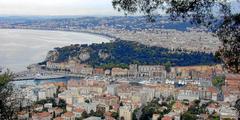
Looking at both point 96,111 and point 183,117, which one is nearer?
point 183,117

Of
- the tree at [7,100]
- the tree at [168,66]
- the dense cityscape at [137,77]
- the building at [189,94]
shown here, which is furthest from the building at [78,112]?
the tree at [168,66]

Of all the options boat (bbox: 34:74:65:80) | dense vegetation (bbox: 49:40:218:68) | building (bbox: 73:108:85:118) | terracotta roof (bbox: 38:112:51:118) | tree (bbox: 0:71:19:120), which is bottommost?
boat (bbox: 34:74:65:80)

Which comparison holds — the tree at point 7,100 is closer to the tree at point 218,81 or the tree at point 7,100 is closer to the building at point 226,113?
the building at point 226,113

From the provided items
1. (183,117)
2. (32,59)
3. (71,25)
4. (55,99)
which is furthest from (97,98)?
(71,25)

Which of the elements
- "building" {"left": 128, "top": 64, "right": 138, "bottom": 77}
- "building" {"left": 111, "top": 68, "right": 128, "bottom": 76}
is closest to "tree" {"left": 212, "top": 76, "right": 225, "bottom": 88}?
"building" {"left": 128, "top": 64, "right": 138, "bottom": 77}

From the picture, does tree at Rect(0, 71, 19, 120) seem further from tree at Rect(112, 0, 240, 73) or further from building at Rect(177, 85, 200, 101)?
building at Rect(177, 85, 200, 101)

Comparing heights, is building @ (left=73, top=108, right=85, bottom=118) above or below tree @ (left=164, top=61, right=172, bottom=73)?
above

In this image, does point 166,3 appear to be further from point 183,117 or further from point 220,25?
point 183,117
